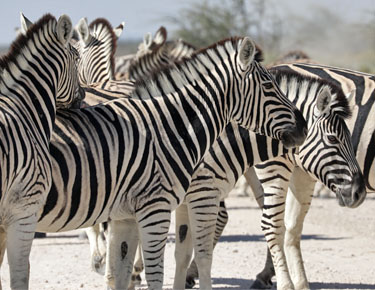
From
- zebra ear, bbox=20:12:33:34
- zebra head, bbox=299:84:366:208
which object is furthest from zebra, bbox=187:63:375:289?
zebra ear, bbox=20:12:33:34

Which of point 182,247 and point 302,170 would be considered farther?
point 302,170

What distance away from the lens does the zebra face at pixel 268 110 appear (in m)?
6.64

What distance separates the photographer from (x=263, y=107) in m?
6.65

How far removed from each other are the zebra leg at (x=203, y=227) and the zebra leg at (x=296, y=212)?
1351mm

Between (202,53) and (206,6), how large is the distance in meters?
33.2

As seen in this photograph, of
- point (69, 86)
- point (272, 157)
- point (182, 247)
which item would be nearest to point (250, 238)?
point (182, 247)

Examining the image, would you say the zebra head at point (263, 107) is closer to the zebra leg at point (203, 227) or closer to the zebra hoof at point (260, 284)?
the zebra leg at point (203, 227)

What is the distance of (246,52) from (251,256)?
4.16 meters

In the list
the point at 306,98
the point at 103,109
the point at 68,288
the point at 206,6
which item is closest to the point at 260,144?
the point at 306,98

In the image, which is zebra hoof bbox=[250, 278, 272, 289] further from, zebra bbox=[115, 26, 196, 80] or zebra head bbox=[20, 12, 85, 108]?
zebra head bbox=[20, 12, 85, 108]

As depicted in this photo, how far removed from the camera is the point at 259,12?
4356 cm

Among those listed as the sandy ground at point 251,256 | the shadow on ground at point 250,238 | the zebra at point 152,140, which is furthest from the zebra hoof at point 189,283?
the shadow on ground at point 250,238

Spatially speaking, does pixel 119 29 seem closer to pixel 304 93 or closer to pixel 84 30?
pixel 84 30

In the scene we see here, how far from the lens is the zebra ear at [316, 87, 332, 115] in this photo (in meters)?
7.29
